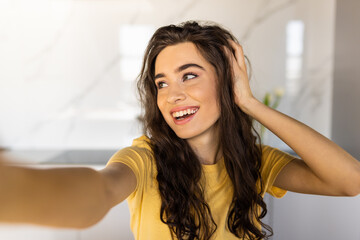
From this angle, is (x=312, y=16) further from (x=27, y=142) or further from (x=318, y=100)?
(x=27, y=142)

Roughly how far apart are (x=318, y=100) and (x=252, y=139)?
1.05 m

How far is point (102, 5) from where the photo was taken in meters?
2.09

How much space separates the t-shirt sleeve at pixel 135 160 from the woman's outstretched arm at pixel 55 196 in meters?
0.16

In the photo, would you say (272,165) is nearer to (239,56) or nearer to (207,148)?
(207,148)

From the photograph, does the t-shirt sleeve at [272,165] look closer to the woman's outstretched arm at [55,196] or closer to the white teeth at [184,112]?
the white teeth at [184,112]

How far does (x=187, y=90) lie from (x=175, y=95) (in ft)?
0.12

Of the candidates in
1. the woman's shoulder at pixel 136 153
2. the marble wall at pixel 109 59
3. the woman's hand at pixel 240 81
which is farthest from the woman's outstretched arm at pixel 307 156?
the marble wall at pixel 109 59

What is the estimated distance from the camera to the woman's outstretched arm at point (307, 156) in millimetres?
918

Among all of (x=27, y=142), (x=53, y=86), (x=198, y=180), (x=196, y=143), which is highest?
(x=53, y=86)

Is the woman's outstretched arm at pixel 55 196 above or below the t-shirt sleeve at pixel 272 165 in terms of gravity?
below

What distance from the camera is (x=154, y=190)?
993 mm

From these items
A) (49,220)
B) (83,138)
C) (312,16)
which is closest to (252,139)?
(49,220)

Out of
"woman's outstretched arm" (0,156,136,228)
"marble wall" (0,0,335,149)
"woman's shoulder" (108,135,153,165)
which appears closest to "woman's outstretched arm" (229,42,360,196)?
"woman's shoulder" (108,135,153,165)

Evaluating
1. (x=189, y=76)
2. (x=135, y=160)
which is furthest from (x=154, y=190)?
(x=189, y=76)
